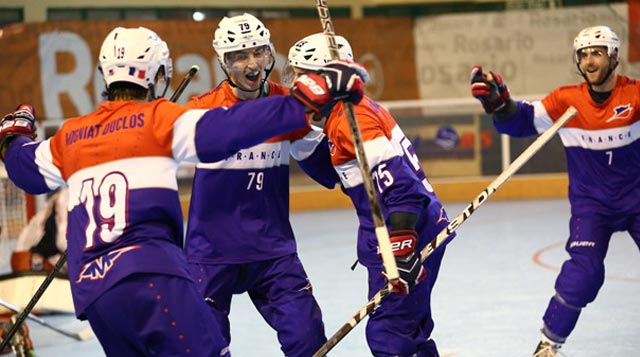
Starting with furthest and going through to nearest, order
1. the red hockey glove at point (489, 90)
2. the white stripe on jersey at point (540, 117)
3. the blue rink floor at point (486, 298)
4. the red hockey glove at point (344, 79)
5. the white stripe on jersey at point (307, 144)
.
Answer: the blue rink floor at point (486, 298), the white stripe on jersey at point (540, 117), the red hockey glove at point (489, 90), the white stripe on jersey at point (307, 144), the red hockey glove at point (344, 79)

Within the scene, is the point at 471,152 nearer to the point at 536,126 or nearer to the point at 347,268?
the point at 347,268

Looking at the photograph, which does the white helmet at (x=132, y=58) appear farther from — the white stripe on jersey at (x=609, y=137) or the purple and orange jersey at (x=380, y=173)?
the white stripe on jersey at (x=609, y=137)

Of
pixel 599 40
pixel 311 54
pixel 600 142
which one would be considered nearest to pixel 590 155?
pixel 600 142

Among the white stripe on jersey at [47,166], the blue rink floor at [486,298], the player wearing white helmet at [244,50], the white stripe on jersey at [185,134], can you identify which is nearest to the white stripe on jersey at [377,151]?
the player wearing white helmet at [244,50]

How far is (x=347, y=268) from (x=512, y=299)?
1.80 meters

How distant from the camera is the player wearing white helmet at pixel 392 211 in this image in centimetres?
376

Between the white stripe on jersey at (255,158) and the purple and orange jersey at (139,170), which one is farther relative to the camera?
the white stripe on jersey at (255,158)

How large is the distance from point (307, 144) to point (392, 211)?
1.94ft

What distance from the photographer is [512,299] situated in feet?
21.4

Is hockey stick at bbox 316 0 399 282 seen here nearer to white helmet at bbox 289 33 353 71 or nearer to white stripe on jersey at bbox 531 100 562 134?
white helmet at bbox 289 33 353 71

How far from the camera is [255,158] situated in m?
4.09

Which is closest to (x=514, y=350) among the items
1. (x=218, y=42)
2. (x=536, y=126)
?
(x=536, y=126)

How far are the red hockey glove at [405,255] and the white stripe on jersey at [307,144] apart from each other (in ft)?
2.13

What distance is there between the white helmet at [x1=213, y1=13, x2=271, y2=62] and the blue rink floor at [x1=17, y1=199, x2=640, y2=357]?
1.91 metres
